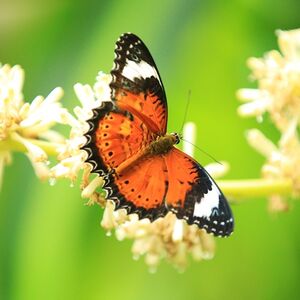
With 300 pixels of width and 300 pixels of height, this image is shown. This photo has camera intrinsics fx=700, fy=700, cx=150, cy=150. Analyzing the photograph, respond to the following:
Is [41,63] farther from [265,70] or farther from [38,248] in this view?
[265,70]

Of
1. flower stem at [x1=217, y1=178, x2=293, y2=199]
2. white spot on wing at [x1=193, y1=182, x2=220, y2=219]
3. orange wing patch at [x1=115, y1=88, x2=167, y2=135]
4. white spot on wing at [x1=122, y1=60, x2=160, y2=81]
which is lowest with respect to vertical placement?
white spot on wing at [x1=193, y1=182, x2=220, y2=219]

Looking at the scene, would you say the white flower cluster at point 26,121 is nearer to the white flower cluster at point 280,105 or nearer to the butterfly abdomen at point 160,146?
the butterfly abdomen at point 160,146

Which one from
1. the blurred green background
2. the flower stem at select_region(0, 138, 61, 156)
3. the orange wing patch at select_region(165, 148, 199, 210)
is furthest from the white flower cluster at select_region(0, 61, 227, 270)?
the blurred green background

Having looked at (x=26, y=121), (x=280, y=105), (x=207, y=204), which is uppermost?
(x=280, y=105)

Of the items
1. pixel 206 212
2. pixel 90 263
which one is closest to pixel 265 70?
pixel 206 212

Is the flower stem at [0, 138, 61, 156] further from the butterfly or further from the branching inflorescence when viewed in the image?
the butterfly

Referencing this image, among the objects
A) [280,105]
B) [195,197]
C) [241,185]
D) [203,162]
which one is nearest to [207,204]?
[195,197]

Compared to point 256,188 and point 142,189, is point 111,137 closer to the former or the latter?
point 142,189
